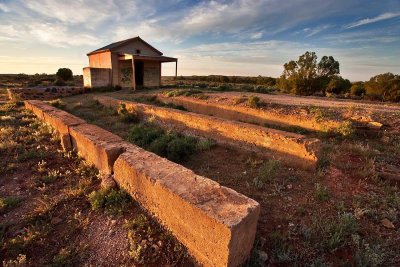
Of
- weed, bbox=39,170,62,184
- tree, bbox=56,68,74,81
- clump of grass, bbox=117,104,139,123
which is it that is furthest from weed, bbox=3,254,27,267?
tree, bbox=56,68,74,81

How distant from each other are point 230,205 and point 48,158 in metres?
4.23

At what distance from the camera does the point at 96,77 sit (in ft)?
60.6

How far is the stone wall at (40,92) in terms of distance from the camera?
14.8 metres

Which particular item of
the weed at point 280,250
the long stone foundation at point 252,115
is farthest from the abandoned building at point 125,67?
the weed at point 280,250

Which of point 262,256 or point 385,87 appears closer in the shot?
point 262,256

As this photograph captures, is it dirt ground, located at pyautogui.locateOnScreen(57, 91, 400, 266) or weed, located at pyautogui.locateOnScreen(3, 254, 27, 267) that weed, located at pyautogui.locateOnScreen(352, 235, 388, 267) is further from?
weed, located at pyautogui.locateOnScreen(3, 254, 27, 267)

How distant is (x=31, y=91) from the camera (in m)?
15.6

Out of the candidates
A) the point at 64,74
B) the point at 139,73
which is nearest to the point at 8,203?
the point at 139,73

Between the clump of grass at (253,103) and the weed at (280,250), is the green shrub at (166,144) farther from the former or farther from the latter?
the clump of grass at (253,103)

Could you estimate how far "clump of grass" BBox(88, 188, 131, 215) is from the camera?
2964 millimetres

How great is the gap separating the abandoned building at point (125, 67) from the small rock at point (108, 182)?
1516cm

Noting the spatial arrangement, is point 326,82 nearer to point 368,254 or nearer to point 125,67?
point 125,67

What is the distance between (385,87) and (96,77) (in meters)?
26.9

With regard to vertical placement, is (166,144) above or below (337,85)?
below
